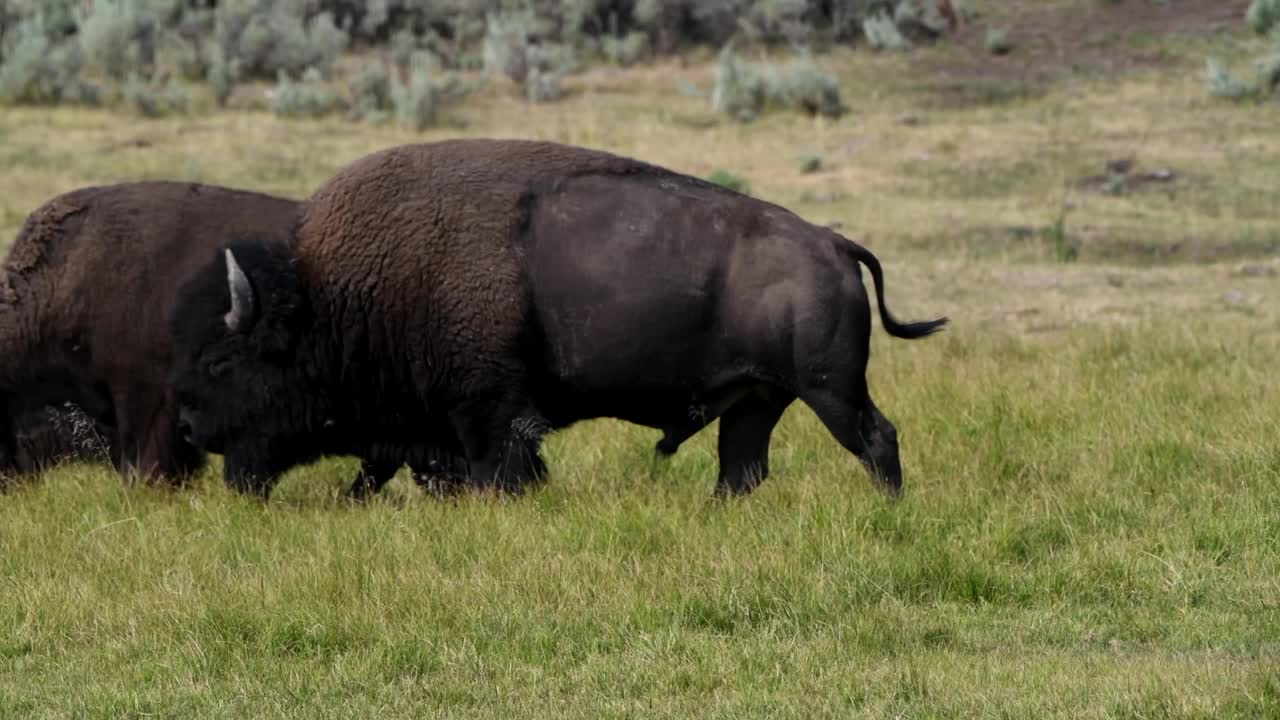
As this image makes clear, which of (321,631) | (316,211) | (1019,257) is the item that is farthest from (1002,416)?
(1019,257)

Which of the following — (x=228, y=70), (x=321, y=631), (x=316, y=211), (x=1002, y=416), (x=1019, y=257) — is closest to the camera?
(x=321, y=631)

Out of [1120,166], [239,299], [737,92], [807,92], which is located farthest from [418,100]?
[239,299]

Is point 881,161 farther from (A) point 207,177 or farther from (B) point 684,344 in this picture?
(B) point 684,344

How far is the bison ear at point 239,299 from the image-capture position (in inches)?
314

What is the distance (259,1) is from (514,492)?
2060cm

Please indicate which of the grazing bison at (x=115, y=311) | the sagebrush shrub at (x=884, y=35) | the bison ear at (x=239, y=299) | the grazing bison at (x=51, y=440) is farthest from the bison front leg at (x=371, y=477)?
the sagebrush shrub at (x=884, y=35)

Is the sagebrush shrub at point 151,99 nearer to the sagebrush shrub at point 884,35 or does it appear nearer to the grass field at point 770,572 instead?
the sagebrush shrub at point 884,35

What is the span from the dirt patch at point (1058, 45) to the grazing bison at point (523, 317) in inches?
558

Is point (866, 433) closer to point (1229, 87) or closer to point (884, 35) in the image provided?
point (1229, 87)

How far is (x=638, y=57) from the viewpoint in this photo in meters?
26.5

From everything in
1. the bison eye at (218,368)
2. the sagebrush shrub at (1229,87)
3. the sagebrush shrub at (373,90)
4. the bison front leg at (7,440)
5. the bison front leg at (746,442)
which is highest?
the bison eye at (218,368)

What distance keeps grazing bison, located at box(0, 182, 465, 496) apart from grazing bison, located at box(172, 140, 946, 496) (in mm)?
222

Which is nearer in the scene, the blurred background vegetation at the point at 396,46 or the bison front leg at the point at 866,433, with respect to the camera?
the bison front leg at the point at 866,433

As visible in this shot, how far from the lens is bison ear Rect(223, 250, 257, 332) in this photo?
7969mm
